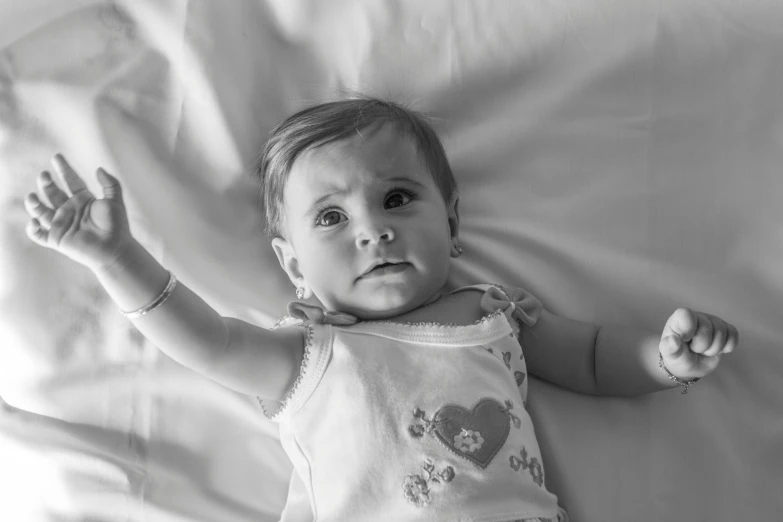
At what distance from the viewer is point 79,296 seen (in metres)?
1.40

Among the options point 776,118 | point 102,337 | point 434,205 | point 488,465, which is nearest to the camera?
point 488,465

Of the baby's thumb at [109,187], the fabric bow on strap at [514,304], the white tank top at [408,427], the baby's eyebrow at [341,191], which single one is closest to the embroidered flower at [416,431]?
the white tank top at [408,427]

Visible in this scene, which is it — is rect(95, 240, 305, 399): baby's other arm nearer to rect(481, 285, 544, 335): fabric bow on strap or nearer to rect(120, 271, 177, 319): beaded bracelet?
rect(120, 271, 177, 319): beaded bracelet

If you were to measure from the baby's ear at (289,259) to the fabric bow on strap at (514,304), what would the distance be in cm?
31

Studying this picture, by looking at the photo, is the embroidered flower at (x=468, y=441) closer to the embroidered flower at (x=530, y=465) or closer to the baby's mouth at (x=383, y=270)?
the embroidered flower at (x=530, y=465)

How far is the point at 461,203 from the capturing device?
5.07ft

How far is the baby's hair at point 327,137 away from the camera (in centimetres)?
129

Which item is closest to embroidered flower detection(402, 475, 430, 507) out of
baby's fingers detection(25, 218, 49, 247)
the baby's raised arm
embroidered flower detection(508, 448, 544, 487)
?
embroidered flower detection(508, 448, 544, 487)

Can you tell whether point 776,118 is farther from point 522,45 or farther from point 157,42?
point 157,42

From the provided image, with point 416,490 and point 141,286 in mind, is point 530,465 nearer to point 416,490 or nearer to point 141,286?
point 416,490

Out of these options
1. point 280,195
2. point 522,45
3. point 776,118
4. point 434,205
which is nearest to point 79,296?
point 280,195

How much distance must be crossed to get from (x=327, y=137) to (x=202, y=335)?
391 mm

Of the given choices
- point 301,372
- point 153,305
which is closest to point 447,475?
point 301,372

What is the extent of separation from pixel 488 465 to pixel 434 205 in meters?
0.41
